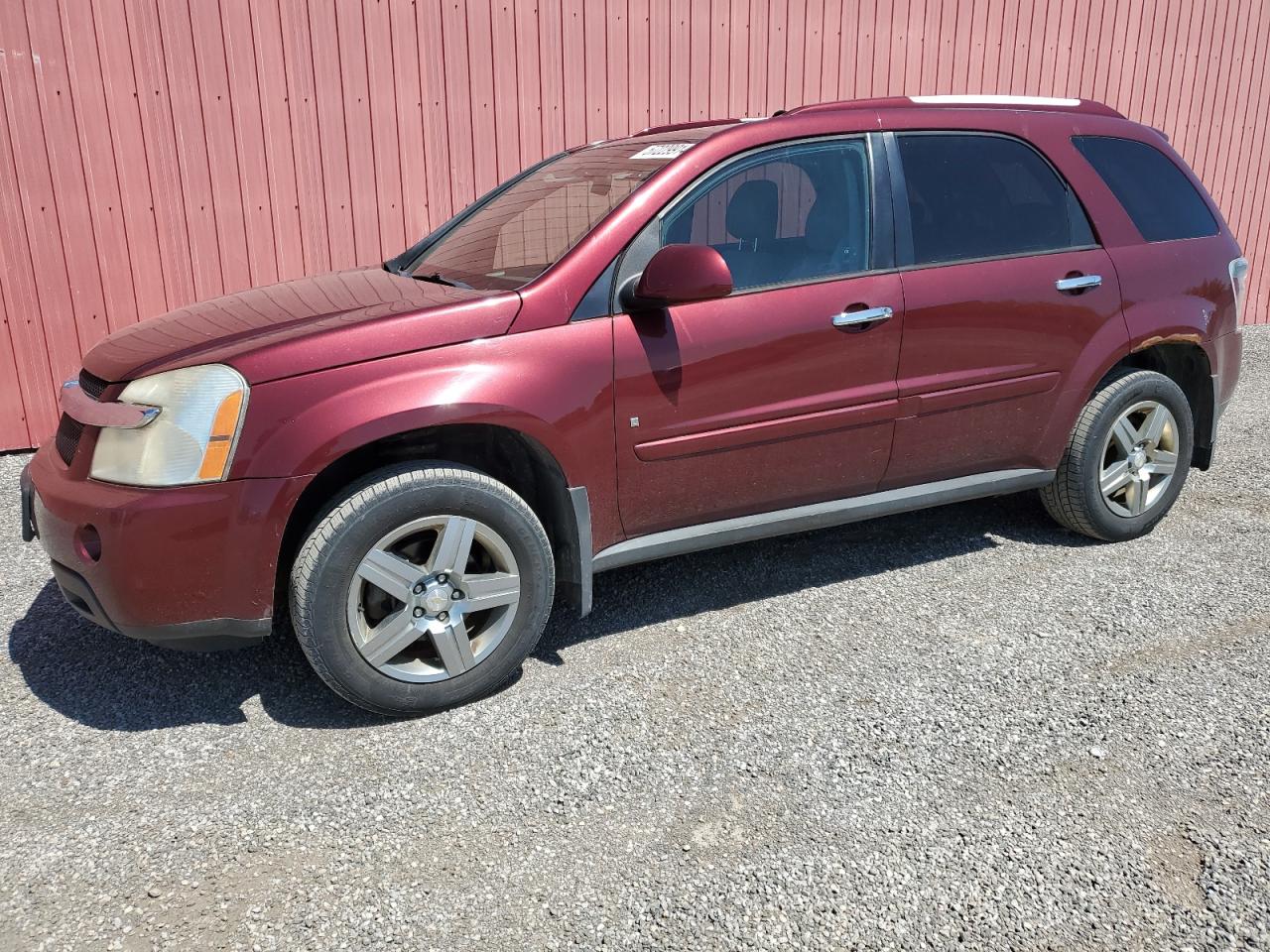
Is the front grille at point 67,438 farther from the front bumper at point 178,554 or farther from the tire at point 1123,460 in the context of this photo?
the tire at point 1123,460

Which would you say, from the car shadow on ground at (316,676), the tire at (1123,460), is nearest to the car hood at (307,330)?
the car shadow on ground at (316,676)

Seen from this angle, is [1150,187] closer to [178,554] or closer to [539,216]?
[539,216]

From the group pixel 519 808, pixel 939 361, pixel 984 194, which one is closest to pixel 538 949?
pixel 519 808

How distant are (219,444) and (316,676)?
3.14 feet

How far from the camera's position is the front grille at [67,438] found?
9.71ft

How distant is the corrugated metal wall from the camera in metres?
5.36

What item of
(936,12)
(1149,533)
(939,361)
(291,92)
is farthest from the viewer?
(936,12)

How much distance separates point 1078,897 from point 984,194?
2587mm

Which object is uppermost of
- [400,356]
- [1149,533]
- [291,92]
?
[291,92]

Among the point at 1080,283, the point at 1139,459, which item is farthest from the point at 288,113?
the point at 1139,459

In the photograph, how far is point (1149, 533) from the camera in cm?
446

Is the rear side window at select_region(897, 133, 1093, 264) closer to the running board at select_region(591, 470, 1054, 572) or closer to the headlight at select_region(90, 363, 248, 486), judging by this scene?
the running board at select_region(591, 470, 1054, 572)

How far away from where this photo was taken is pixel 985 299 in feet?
12.1

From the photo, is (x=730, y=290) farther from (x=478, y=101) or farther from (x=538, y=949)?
(x=478, y=101)
